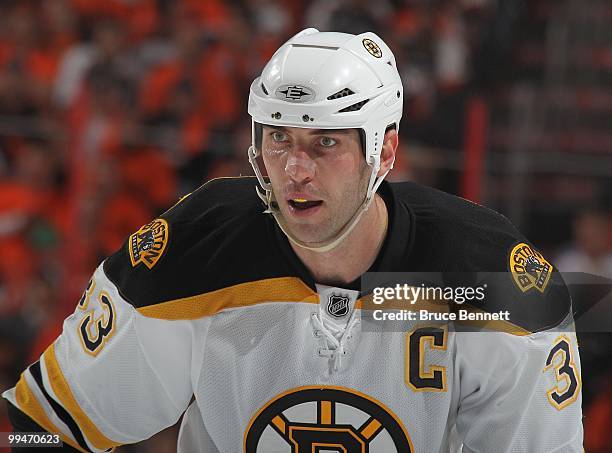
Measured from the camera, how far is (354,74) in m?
1.91

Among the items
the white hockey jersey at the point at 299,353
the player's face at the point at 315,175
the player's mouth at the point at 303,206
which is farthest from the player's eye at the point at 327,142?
the white hockey jersey at the point at 299,353

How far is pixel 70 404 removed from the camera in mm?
2121

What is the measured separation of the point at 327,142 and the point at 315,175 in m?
0.07

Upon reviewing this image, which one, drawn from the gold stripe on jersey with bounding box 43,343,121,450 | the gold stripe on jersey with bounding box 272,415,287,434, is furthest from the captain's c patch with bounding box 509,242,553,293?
the gold stripe on jersey with bounding box 43,343,121,450

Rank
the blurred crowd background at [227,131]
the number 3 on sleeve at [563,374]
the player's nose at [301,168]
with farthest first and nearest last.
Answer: the blurred crowd background at [227,131] → the number 3 on sleeve at [563,374] → the player's nose at [301,168]

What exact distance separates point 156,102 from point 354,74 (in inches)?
106

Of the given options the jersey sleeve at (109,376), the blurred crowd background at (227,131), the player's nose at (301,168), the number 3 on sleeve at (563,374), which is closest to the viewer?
the player's nose at (301,168)

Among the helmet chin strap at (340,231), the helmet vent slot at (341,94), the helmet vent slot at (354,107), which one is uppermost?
the helmet vent slot at (341,94)

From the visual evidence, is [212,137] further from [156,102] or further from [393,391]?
[393,391]

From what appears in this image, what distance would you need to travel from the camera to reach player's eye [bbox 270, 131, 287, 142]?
6.27ft

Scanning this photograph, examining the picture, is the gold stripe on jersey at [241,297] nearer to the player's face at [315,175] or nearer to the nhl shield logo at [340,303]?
the nhl shield logo at [340,303]

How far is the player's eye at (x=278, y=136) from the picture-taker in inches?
75.2

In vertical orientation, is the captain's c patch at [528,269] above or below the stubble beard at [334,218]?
below

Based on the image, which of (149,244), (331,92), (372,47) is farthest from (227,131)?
(331,92)
